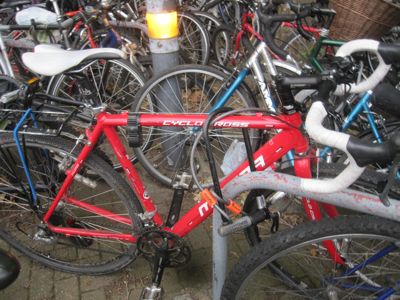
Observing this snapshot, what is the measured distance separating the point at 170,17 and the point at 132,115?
142 centimetres

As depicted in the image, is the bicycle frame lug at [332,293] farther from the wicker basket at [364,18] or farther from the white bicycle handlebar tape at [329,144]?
the wicker basket at [364,18]

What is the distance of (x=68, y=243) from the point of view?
8.61 feet

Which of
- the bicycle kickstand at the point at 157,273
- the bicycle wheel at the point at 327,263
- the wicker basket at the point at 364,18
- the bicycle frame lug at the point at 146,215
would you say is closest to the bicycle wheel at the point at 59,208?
the bicycle frame lug at the point at 146,215

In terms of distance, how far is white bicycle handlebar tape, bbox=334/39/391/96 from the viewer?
1465 mm

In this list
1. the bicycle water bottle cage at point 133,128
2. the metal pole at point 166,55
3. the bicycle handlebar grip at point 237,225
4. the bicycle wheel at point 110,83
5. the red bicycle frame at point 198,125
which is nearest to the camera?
the bicycle handlebar grip at point 237,225

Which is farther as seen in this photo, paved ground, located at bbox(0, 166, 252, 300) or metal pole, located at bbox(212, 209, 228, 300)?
paved ground, located at bbox(0, 166, 252, 300)

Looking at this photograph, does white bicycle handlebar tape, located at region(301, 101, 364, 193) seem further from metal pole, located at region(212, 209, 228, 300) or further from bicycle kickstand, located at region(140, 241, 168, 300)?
bicycle kickstand, located at region(140, 241, 168, 300)

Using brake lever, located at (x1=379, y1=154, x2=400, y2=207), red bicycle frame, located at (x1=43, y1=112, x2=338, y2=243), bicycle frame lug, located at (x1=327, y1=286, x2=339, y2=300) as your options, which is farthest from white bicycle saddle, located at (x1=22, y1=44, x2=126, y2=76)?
bicycle frame lug, located at (x1=327, y1=286, x2=339, y2=300)

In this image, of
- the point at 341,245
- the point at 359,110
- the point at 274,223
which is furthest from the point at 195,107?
the point at 341,245

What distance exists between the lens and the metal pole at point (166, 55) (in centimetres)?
285

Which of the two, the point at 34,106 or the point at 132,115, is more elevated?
the point at 132,115

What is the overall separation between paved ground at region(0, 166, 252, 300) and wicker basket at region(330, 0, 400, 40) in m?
2.30

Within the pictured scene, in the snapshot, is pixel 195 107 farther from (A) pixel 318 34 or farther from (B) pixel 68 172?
(B) pixel 68 172

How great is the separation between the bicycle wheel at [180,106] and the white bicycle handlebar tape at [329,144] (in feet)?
6.10
